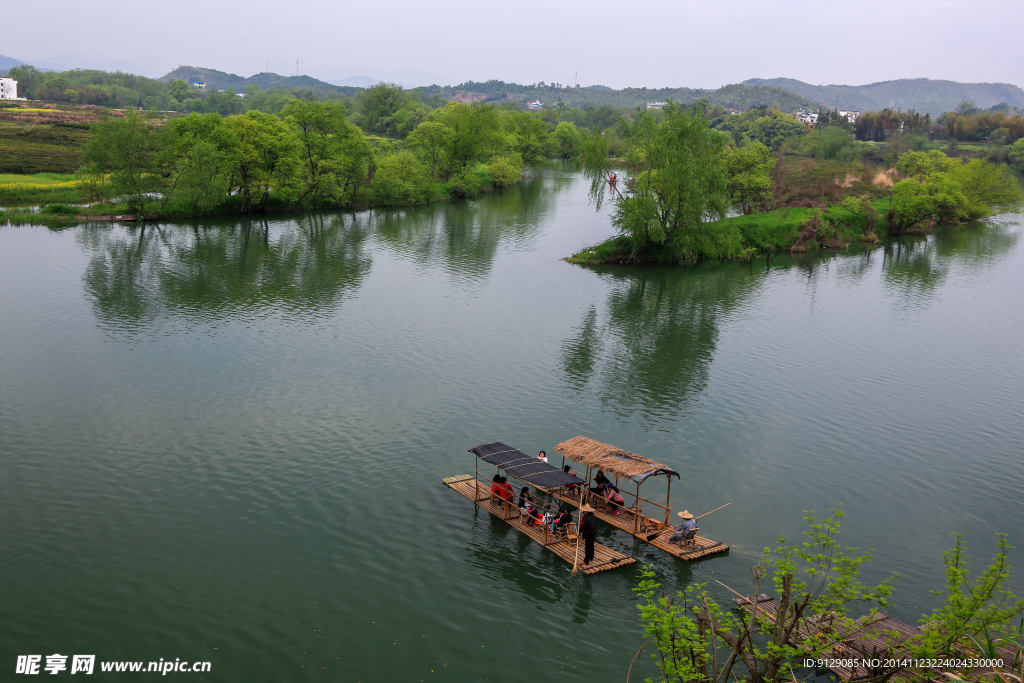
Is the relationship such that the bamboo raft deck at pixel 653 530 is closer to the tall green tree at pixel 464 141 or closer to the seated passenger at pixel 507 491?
the seated passenger at pixel 507 491

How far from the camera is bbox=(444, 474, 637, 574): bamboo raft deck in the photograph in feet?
80.7

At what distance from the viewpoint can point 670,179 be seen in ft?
232

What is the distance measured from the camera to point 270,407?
3681 cm

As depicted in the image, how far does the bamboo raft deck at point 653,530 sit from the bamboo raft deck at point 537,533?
147 cm

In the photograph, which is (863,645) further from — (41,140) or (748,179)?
(41,140)

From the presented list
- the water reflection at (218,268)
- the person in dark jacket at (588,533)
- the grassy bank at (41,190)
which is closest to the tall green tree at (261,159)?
the water reflection at (218,268)

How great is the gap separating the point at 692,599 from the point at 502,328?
31012 millimetres

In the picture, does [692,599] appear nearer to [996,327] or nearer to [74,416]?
[74,416]

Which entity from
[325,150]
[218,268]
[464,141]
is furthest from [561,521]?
[464,141]

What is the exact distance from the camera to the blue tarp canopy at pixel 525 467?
26.8 meters

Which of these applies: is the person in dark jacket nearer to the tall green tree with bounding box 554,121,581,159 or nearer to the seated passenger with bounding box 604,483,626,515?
the seated passenger with bounding box 604,483,626,515

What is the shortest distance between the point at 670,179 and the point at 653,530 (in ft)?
167

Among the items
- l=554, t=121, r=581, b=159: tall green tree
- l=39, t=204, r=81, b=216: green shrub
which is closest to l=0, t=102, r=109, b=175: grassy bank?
l=39, t=204, r=81, b=216: green shrub

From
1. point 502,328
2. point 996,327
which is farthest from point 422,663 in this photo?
point 996,327
